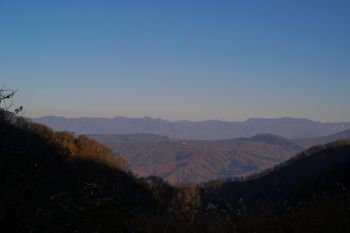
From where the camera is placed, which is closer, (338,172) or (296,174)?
(338,172)

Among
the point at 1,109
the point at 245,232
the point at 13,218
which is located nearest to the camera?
the point at 13,218

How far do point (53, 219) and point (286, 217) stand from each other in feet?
13.3

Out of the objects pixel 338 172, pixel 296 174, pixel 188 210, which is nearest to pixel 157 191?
pixel 338 172

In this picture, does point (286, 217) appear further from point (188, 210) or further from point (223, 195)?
point (223, 195)

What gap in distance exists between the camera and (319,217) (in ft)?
20.2

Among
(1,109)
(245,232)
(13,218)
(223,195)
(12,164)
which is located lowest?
(223,195)

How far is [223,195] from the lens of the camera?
150m

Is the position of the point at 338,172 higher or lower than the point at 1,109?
lower

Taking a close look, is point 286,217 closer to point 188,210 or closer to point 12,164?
point 188,210

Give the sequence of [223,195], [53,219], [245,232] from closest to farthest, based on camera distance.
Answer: [53,219] → [245,232] → [223,195]

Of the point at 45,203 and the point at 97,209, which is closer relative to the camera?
the point at 97,209

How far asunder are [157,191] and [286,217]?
327ft

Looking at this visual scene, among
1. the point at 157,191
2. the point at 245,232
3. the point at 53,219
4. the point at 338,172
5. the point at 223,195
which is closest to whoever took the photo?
the point at 53,219

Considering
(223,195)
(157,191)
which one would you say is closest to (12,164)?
(157,191)
